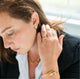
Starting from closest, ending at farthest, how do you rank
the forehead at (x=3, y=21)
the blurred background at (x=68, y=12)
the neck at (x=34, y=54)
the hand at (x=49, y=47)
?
1. the forehead at (x=3, y=21)
2. the hand at (x=49, y=47)
3. the neck at (x=34, y=54)
4. the blurred background at (x=68, y=12)

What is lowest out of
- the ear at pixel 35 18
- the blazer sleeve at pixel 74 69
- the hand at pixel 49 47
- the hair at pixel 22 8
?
the blazer sleeve at pixel 74 69

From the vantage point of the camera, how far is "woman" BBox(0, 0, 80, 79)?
1079 mm

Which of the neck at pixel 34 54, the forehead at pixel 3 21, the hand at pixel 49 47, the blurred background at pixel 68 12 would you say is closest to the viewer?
the forehead at pixel 3 21

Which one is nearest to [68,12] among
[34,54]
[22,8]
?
[34,54]

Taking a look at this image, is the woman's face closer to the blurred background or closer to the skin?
the skin

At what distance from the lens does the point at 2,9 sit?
3.48 feet

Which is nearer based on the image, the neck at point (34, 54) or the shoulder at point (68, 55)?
the shoulder at point (68, 55)

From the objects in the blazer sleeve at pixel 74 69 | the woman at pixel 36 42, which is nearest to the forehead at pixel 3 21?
the woman at pixel 36 42

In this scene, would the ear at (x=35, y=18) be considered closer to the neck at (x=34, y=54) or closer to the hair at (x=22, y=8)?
the hair at (x=22, y=8)

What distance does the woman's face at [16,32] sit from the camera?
1.06 metres

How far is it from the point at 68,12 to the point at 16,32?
815 millimetres

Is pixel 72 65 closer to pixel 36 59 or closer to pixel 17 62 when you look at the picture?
pixel 36 59

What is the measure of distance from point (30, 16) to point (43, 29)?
0.45 feet

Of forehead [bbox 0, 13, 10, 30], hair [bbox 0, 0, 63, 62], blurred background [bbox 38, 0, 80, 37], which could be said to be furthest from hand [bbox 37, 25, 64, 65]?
blurred background [bbox 38, 0, 80, 37]
